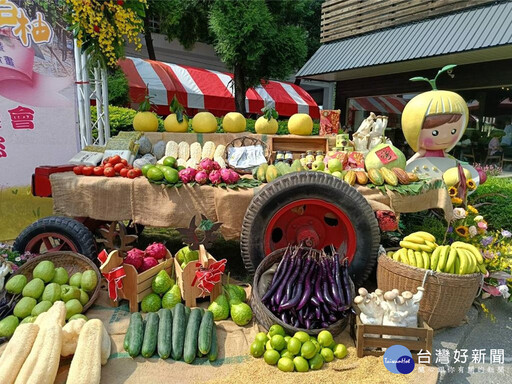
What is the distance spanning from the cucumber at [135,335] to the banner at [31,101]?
3.44 metres

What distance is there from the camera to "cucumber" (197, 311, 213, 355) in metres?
2.24

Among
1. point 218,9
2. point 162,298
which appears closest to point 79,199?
point 162,298

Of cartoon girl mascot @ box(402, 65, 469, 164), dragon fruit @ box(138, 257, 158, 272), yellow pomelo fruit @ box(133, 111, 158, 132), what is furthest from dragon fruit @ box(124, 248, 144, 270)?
cartoon girl mascot @ box(402, 65, 469, 164)

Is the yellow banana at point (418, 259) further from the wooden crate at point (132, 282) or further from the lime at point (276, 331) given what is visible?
the wooden crate at point (132, 282)

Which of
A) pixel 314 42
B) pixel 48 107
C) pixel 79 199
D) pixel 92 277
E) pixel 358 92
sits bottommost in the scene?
pixel 92 277

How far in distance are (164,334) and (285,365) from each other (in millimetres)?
810

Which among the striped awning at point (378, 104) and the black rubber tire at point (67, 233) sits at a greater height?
the striped awning at point (378, 104)

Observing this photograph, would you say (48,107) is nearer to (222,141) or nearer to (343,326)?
(222,141)

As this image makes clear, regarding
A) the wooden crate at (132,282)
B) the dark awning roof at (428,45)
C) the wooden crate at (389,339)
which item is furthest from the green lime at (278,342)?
the dark awning roof at (428,45)

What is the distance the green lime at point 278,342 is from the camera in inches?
87.9

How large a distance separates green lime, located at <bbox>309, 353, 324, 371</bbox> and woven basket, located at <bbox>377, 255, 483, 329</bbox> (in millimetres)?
836

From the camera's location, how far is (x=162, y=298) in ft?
9.27

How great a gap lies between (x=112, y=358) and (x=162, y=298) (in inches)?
24.9

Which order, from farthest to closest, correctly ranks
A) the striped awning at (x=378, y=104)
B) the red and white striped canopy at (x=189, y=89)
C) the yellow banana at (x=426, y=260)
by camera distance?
1. the red and white striped canopy at (x=189, y=89)
2. the striped awning at (x=378, y=104)
3. the yellow banana at (x=426, y=260)
